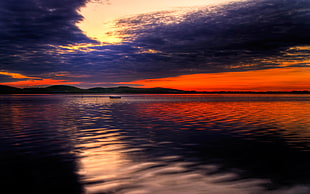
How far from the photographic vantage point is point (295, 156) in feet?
39.4

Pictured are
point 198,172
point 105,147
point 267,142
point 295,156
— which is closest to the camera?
point 198,172

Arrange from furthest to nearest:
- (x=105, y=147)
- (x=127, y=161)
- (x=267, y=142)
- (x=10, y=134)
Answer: (x=10, y=134) < (x=267, y=142) < (x=105, y=147) < (x=127, y=161)

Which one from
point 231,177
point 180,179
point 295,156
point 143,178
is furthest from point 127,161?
point 295,156

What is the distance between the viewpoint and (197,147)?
46.9 feet

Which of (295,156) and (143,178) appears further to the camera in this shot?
(295,156)

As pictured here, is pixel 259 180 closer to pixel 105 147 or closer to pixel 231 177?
pixel 231 177

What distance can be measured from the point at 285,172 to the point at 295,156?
2988 millimetres

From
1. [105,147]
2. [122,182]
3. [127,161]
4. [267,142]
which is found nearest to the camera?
[122,182]

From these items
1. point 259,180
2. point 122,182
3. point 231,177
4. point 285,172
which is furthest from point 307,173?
point 122,182

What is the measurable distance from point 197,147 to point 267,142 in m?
4.78

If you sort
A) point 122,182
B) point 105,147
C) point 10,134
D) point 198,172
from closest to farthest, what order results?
point 122,182 → point 198,172 → point 105,147 → point 10,134

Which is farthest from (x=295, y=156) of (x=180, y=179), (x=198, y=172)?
(x=180, y=179)

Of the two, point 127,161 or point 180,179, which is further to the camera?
point 127,161

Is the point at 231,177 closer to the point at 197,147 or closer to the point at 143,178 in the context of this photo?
the point at 143,178
